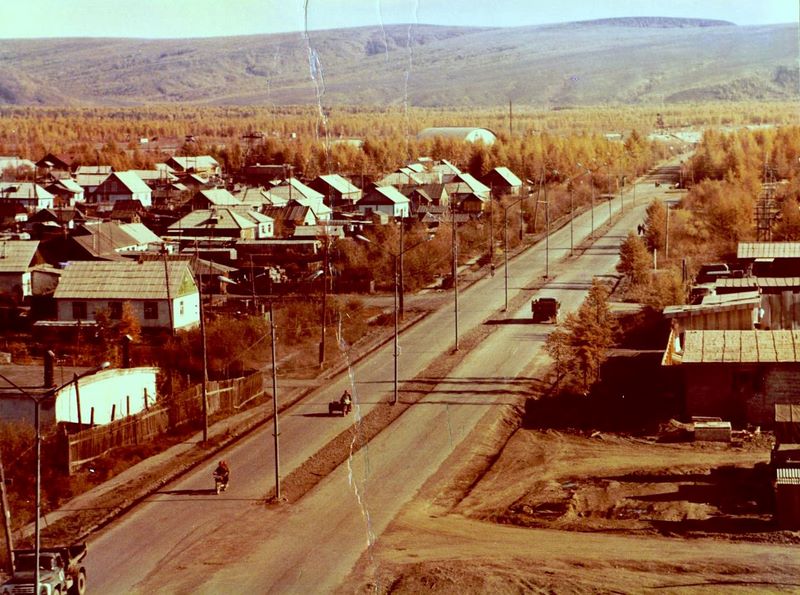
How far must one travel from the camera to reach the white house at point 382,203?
5631 cm

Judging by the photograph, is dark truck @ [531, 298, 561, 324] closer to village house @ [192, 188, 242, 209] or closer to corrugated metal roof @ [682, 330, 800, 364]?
corrugated metal roof @ [682, 330, 800, 364]

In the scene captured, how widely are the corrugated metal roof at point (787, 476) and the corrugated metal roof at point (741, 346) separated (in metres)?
5.74

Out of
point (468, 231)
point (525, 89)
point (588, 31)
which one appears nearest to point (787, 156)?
point (468, 231)

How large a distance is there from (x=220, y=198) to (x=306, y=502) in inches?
1490

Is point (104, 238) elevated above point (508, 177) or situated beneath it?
situated beneath

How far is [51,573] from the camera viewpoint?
14141mm

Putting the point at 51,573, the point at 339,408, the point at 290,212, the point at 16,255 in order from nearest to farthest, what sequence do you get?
the point at 51,573 → the point at 339,408 → the point at 16,255 → the point at 290,212

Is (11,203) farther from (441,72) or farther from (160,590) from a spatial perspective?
(441,72)

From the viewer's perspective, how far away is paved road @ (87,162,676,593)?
15.2 m

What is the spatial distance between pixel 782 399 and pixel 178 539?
37.2 feet

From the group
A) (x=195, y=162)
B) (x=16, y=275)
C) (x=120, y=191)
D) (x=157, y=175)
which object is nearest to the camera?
(x=16, y=275)

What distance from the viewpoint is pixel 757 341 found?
2388 centimetres

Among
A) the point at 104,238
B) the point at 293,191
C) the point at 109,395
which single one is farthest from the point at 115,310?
the point at 293,191

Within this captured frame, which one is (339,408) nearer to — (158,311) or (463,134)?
(158,311)
